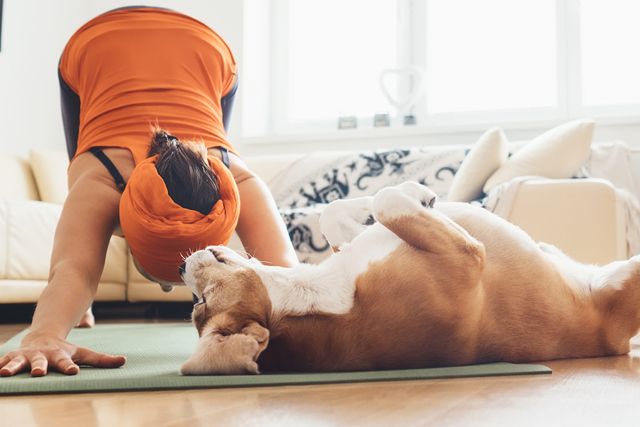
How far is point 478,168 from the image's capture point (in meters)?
3.44

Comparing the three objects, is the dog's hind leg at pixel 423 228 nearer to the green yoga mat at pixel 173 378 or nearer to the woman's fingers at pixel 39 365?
the green yoga mat at pixel 173 378

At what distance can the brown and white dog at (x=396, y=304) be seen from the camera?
1.29 m

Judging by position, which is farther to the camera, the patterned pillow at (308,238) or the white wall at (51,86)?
the white wall at (51,86)

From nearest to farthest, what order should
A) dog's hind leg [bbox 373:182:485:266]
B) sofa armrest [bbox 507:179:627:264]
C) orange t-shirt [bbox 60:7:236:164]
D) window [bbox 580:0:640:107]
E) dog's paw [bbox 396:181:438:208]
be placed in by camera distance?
dog's hind leg [bbox 373:182:485:266] → dog's paw [bbox 396:181:438:208] → orange t-shirt [bbox 60:7:236:164] → sofa armrest [bbox 507:179:627:264] → window [bbox 580:0:640:107]

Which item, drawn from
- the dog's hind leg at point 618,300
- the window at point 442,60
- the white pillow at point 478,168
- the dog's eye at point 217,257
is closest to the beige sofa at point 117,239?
the white pillow at point 478,168

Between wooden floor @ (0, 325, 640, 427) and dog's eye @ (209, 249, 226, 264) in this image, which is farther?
dog's eye @ (209, 249, 226, 264)

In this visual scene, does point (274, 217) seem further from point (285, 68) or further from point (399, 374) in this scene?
point (285, 68)

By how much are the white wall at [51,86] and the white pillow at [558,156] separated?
1.23 metres

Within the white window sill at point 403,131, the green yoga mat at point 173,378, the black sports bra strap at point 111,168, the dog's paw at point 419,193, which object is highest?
the white window sill at point 403,131

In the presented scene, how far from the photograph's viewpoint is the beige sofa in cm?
288

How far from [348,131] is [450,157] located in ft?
4.02

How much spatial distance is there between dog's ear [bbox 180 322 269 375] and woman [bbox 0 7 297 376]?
28 centimetres

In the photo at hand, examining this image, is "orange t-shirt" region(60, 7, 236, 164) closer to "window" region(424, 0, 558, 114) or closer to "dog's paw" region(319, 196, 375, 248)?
"dog's paw" region(319, 196, 375, 248)

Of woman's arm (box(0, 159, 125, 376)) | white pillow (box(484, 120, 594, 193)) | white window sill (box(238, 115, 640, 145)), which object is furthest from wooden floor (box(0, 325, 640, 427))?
white window sill (box(238, 115, 640, 145))
